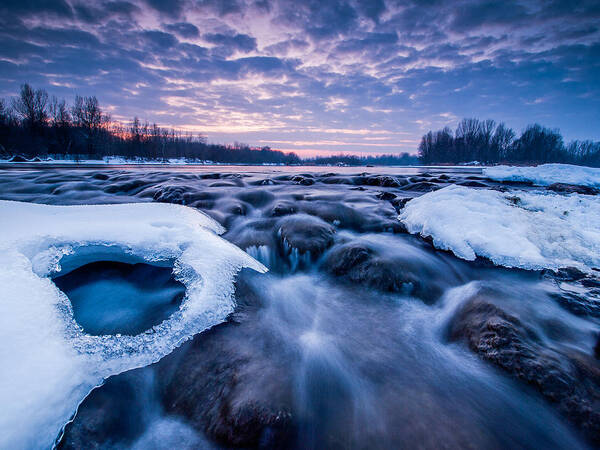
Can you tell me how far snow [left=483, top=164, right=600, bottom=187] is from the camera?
482 inches

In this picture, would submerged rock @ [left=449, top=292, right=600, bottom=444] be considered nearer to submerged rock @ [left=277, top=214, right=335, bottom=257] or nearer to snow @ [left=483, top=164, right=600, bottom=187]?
submerged rock @ [left=277, top=214, right=335, bottom=257]

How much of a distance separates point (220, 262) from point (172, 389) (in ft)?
3.92

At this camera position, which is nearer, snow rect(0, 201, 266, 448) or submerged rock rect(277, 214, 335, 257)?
snow rect(0, 201, 266, 448)

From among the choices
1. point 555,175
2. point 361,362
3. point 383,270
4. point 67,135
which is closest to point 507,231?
point 383,270

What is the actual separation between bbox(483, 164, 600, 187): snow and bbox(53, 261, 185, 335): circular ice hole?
1738 cm

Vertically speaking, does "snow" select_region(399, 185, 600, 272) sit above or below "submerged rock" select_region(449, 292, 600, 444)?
above

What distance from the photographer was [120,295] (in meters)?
2.30

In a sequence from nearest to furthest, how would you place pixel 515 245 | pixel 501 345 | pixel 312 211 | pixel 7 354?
1. pixel 7 354
2. pixel 501 345
3. pixel 515 245
4. pixel 312 211

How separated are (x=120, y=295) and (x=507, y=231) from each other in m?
4.92

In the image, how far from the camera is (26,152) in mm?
33000

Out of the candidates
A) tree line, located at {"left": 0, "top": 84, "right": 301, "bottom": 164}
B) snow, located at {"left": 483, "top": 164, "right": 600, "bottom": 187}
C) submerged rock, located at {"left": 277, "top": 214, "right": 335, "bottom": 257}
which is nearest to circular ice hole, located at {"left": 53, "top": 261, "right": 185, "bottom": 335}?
submerged rock, located at {"left": 277, "top": 214, "right": 335, "bottom": 257}

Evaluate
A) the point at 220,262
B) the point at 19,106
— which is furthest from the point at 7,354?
the point at 19,106

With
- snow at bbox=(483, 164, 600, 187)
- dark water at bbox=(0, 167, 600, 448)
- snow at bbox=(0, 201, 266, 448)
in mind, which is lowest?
dark water at bbox=(0, 167, 600, 448)

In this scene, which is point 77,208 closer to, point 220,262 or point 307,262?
point 220,262
